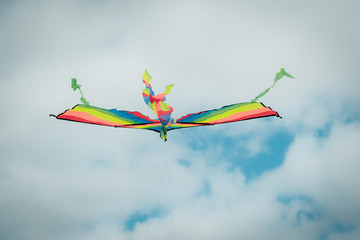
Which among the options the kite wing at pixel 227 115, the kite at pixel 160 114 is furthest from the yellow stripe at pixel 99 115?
the kite wing at pixel 227 115

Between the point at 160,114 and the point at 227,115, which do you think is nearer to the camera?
the point at 160,114

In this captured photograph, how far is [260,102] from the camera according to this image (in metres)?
A: 11.5

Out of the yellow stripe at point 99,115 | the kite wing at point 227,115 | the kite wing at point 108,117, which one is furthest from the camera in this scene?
the yellow stripe at point 99,115

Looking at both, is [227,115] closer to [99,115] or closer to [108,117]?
[108,117]

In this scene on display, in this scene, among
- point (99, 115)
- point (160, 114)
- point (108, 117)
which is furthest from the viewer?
point (108, 117)

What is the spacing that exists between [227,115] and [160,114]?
6.70ft

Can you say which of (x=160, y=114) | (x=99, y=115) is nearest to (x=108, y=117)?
(x=99, y=115)

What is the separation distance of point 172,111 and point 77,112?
2539 mm

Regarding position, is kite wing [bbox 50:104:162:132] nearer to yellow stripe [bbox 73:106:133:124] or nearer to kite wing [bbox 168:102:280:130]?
yellow stripe [bbox 73:106:133:124]

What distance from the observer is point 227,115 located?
1157cm

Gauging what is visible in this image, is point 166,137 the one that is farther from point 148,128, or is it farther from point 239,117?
point 239,117

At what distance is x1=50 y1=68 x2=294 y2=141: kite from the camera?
34.6 ft

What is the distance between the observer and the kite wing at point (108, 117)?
10670 mm

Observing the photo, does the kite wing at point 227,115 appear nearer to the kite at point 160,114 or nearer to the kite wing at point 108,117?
the kite at point 160,114
